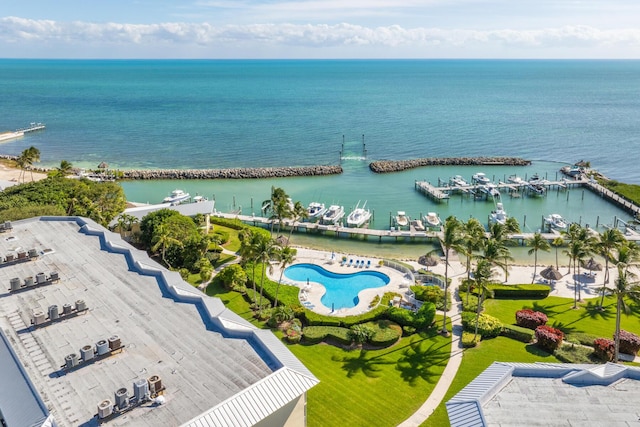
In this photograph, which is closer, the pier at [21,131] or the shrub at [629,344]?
the shrub at [629,344]

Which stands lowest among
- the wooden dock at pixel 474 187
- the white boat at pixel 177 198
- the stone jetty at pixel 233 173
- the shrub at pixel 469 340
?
the shrub at pixel 469 340

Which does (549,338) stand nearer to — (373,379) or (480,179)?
(373,379)

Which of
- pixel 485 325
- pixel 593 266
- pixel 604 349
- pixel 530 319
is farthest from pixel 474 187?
pixel 604 349

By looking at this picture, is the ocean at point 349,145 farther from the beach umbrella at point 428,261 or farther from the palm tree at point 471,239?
the palm tree at point 471,239

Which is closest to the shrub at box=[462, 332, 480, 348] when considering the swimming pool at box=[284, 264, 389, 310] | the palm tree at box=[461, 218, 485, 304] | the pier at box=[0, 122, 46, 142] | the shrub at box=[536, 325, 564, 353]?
the palm tree at box=[461, 218, 485, 304]

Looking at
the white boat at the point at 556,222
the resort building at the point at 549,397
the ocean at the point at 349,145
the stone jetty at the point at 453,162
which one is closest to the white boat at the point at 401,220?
the ocean at the point at 349,145

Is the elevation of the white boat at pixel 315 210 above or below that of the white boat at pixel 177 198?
below
